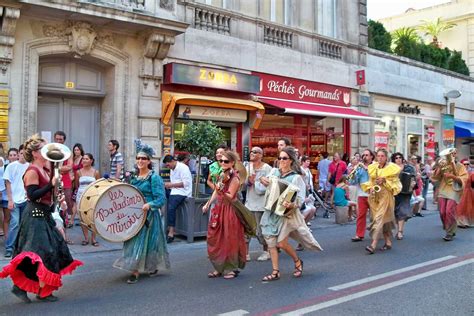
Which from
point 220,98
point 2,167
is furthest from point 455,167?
Result: point 2,167

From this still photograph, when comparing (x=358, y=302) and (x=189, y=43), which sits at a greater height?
(x=189, y=43)

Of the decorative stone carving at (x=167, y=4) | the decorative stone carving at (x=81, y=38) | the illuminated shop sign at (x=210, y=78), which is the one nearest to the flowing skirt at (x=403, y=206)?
the illuminated shop sign at (x=210, y=78)

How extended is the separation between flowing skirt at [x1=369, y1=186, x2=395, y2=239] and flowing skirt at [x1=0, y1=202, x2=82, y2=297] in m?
5.05

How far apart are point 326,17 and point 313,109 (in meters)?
3.89

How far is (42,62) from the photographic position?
11.2 m

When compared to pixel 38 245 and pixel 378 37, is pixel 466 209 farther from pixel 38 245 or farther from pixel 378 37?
pixel 378 37

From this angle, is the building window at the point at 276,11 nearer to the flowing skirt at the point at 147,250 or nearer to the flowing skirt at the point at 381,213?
the flowing skirt at the point at 381,213

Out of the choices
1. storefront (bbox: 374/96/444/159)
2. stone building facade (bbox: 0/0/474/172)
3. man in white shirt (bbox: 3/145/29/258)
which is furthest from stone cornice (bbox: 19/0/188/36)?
storefront (bbox: 374/96/444/159)

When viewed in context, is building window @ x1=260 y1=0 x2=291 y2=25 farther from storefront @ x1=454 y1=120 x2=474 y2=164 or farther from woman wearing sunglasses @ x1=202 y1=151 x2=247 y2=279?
storefront @ x1=454 y1=120 x2=474 y2=164

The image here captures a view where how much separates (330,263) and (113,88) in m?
7.14

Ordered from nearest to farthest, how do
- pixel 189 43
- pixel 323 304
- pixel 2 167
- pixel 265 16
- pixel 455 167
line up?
pixel 323 304, pixel 2 167, pixel 455 167, pixel 189 43, pixel 265 16

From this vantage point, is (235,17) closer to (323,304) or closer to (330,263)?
(330,263)

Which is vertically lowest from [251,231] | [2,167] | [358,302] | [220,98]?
[358,302]

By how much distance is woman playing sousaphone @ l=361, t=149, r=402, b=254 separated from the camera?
8336 millimetres
